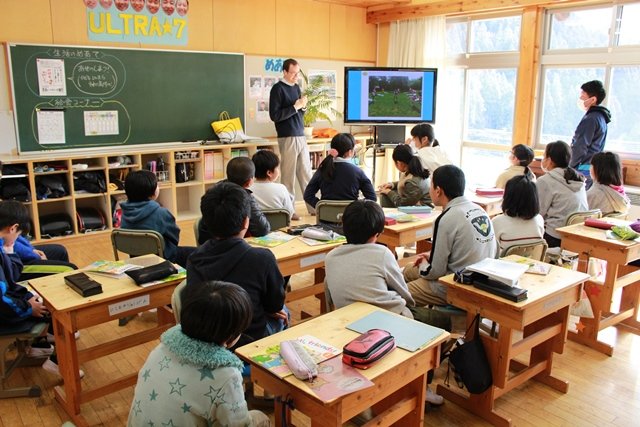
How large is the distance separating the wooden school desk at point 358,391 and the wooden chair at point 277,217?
161 cm

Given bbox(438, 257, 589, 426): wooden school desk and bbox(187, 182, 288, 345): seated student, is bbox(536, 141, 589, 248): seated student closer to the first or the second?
bbox(438, 257, 589, 426): wooden school desk

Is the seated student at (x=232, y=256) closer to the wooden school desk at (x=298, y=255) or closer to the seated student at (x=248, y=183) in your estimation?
the wooden school desk at (x=298, y=255)

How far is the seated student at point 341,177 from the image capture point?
440 centimetres

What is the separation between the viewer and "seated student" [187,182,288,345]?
2258mm

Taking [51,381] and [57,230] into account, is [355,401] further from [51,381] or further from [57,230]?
[57,230]

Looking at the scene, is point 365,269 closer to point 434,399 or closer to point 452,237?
point 452,237

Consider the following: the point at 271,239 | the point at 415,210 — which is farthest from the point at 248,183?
the point at 415,210

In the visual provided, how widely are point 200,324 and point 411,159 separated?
3.38 metres

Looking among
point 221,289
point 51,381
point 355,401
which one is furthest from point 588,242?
point 51,381

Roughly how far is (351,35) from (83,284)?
677cm

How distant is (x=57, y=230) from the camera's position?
570 centimetres

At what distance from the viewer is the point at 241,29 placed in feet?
23.3

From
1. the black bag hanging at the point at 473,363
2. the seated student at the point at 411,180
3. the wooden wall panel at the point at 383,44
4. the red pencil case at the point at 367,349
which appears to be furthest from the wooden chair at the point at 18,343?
the wooden wall panel at the point at 383,44

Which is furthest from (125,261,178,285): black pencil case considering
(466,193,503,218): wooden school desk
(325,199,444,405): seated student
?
(466,193,503,218): wooden school desk
